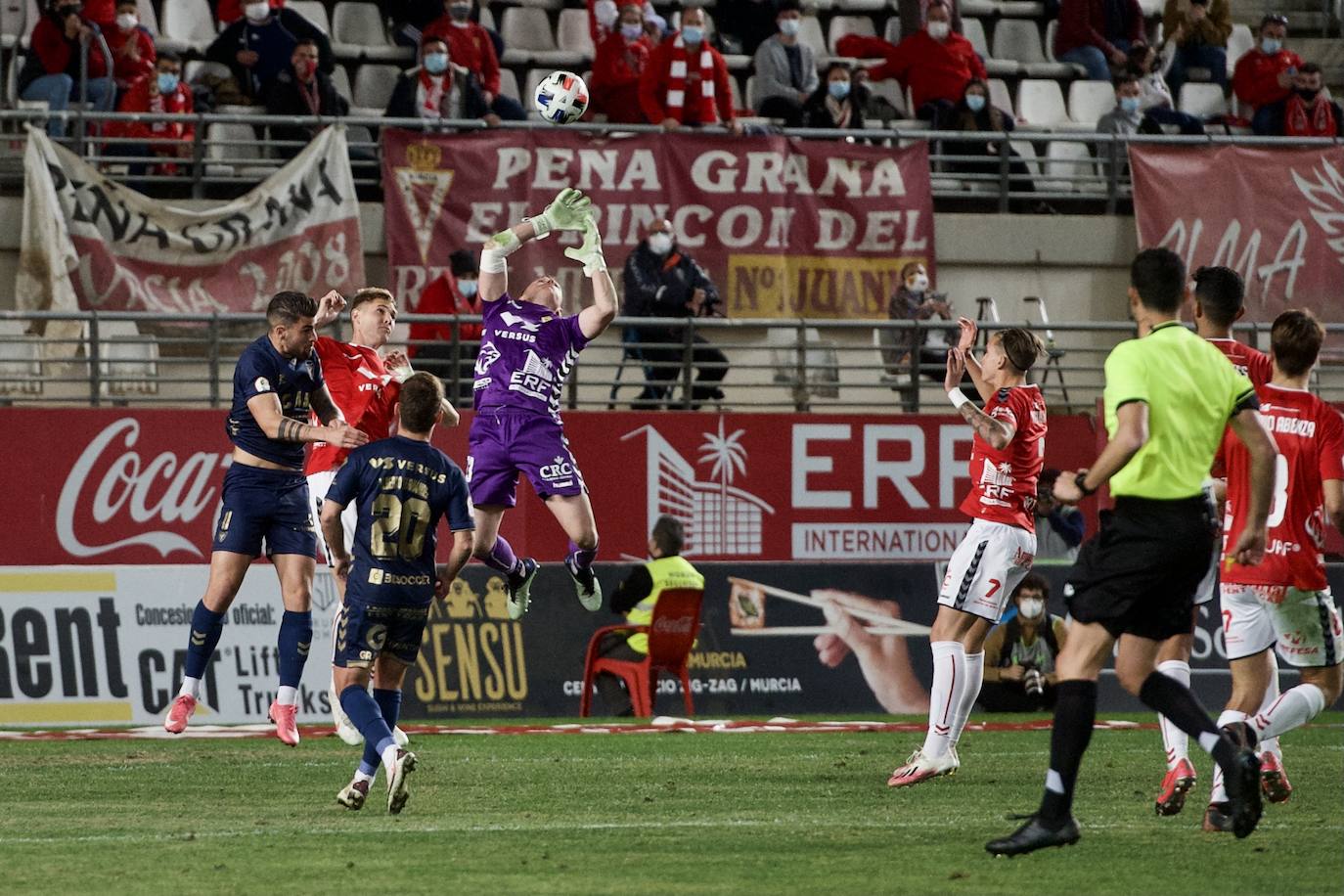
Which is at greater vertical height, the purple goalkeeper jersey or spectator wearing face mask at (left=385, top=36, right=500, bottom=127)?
spectator wearing face mask at (left=385, top=36, right=500, bottom=127)

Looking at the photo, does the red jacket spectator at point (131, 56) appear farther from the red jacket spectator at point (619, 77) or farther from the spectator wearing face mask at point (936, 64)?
the spectator wearing face mask at point (936, 64)

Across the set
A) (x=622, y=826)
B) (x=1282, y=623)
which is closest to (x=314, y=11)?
(x=622, y=826)

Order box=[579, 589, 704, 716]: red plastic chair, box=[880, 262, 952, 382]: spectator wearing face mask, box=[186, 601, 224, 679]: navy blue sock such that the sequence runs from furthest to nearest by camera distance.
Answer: box=[880, 262, 952, 382]: spectator wearing face mask
box=[579, 589, 704, 716]: red plastic chair
box=[186, 601, 224, 679]: navy blue sock

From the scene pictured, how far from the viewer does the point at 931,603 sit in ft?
58.7

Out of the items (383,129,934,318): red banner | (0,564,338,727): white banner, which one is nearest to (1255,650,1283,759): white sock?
(0,564,338,727): white banner

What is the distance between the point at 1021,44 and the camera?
25328mm

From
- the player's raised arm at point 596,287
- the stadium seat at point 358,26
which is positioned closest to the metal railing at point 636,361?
the stadium seat at point 358,26

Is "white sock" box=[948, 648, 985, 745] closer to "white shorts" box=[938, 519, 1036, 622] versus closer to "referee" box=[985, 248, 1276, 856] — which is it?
"white shorts" box=[938, 519, 1036, 622]

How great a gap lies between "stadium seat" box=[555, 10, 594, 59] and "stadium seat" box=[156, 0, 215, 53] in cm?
394

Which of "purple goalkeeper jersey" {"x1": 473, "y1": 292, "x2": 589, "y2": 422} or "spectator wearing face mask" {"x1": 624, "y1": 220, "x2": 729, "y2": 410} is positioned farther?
"spectator wearing face mask" {"x1": 624, "y1": 220, "x2": 729, "y2": 410}

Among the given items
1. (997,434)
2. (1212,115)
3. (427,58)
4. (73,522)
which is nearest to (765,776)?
(997,434)

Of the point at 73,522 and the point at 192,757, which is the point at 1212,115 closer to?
the point at 73,522

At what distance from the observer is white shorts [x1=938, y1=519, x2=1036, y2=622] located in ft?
34.7

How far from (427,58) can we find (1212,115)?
9.66m
